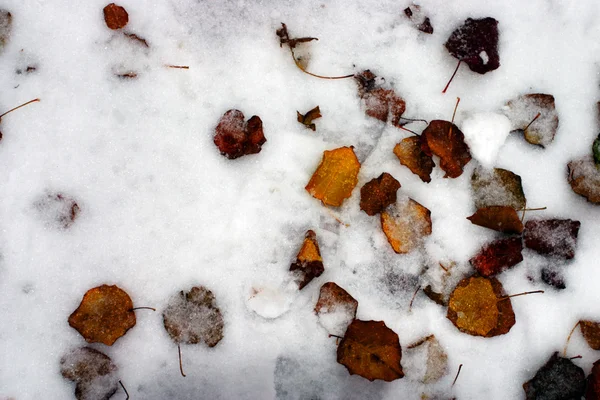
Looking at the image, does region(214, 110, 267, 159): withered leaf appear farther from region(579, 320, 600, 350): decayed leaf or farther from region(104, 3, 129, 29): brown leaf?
region(579, 320, 600, 350): decayed leaf

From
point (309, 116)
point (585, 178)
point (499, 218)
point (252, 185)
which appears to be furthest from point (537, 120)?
point (252, 185)

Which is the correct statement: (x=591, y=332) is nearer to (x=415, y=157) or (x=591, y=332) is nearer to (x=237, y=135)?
(x=415, y=157)

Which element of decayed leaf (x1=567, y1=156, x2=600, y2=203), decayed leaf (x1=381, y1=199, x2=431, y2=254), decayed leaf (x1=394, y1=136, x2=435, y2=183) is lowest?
decayed leaf (x1=381, y1=199, x2=431, y2=254)

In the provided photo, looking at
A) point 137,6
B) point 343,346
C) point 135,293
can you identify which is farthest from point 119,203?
point 343,346

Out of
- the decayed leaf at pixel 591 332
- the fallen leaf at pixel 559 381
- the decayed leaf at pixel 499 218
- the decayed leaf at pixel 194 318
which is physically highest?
the decayed leaf at pixel 499 218

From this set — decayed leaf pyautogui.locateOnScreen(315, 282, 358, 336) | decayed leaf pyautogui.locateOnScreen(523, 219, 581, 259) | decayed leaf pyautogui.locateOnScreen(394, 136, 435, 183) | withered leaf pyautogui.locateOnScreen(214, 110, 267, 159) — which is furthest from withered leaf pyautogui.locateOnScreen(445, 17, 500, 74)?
decayed leaf pyautogui.locateOnScreen(315, 282, 358, 336)

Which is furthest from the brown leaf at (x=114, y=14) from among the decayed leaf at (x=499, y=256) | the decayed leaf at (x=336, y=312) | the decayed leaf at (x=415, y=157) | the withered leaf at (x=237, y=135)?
the decayed leaf at (x=499, y=256)

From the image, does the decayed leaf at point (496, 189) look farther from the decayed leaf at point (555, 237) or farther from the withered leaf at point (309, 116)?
the withered leaf at point (309, 116)

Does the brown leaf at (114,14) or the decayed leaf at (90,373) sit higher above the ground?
the brown leaf at (114,14)
